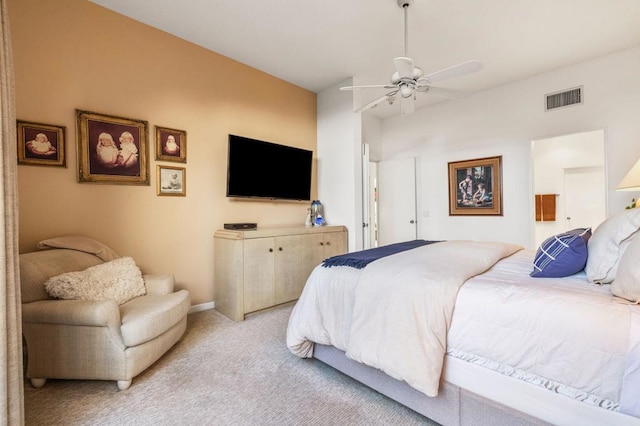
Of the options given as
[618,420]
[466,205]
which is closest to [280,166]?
[466,205]

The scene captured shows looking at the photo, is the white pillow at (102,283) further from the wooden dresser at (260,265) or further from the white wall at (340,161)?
the white wall at (340,161)

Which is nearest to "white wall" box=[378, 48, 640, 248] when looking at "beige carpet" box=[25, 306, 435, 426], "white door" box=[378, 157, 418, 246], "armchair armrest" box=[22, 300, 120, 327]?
"white door" box=[378, 157, 418, 246]

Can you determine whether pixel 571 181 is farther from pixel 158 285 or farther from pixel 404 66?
pixel 158 285

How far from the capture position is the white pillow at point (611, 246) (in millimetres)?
1360

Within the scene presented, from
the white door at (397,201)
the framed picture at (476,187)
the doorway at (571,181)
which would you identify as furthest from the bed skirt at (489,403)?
the doorway at (571,181)

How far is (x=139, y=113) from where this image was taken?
2789mm

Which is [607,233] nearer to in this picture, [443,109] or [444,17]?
[444,17]

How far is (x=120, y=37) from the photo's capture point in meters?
2.68

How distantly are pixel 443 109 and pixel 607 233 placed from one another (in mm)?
3773

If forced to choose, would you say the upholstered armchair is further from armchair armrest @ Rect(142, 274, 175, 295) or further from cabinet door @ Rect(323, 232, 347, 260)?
cabinet door @ Rect(323, 232, 347, 260)

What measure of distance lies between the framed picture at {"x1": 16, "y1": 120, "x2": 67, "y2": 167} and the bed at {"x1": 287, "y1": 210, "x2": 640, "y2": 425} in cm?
246

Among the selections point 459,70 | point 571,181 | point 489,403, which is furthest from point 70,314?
point 571,181

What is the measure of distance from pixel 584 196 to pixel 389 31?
14.7 feet

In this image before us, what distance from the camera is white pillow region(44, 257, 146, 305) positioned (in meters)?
1.89
